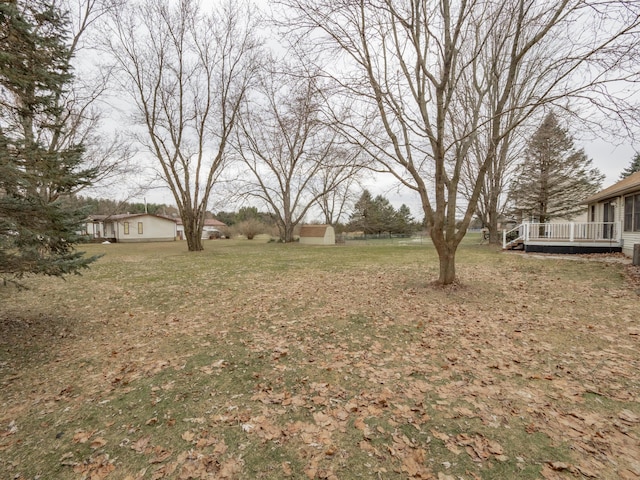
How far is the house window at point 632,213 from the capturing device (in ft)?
36.6

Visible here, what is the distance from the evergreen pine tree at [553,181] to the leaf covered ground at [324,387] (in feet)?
54.3

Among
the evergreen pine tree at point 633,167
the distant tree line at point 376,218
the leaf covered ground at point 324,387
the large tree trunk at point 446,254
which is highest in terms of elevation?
the evergreen pine tree at point 633,167

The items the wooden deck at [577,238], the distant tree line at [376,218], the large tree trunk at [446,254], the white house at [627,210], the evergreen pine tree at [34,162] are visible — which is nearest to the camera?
the evergreen pine tree at [34,162]

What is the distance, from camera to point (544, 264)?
10.6 meters

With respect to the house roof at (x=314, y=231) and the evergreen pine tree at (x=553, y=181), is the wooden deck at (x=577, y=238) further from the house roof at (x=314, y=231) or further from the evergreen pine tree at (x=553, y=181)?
the house roof at (x=314, y=231)

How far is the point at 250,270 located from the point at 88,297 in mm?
4789

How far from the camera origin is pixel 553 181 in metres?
20.1

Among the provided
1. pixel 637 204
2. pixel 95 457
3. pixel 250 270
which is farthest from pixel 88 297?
pixel 637 204

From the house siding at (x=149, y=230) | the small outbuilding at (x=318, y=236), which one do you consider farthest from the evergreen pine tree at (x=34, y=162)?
the house siding at (x=149, y=230)

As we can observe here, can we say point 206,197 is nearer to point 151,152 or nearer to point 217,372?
point 151,152

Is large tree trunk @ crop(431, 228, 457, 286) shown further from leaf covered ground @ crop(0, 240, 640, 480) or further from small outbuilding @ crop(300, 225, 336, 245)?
small outbuilding @ crop(300, 225, 336, 245)

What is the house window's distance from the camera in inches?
439

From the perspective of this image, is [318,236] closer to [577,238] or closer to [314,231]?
[314,231]

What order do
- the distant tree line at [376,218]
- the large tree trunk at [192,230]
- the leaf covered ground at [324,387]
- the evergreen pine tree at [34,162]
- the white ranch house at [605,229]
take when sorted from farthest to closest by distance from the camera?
1. the distant tree line at [376,218]
2. the large tree trunk at [192,230]
3. the white ranch house at [605,229]
4. the evergreen pine tree at [34,162]
5. the leaf covered ground at [324,387]
